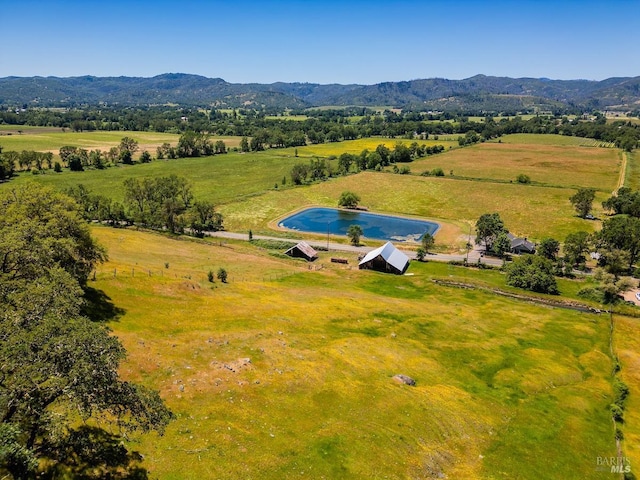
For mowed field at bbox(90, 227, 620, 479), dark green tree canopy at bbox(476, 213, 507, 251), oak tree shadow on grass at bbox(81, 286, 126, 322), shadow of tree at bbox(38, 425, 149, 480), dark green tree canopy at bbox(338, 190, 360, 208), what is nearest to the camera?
shadow of tree at bbox(38, 425, 149, 480)

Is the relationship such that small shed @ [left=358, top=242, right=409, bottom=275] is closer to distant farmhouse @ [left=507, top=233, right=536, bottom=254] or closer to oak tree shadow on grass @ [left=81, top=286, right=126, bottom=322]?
distant farmhouse @ [left=507, top=233, right=536, bottom=254]

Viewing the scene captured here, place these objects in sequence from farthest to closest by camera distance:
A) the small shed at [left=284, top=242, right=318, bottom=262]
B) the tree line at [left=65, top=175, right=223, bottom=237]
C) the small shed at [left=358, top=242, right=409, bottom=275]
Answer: the tree line at [left=65, top=175, right=223, bottom=237]
the small shed at [left=284, top=242, right=318, bottom=262]
the small shed at [left=358, top=242, right=409, bottom=275]

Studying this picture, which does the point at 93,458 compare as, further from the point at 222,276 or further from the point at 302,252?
the point at 302,252

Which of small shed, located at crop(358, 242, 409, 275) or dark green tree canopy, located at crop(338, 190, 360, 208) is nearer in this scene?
small shed, located at crop(358, 242, 409, 275)

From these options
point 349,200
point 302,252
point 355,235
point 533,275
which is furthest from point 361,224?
point 533,275

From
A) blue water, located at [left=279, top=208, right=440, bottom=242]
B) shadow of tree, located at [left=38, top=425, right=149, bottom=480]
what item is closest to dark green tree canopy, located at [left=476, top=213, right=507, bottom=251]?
blue water, located at [left=279, top=208, right=440, bottom=242]

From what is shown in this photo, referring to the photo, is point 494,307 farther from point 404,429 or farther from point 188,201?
point 188,201

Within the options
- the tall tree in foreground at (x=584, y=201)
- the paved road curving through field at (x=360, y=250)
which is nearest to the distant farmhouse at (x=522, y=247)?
the paved road curving through field at (x=360, y=250)
